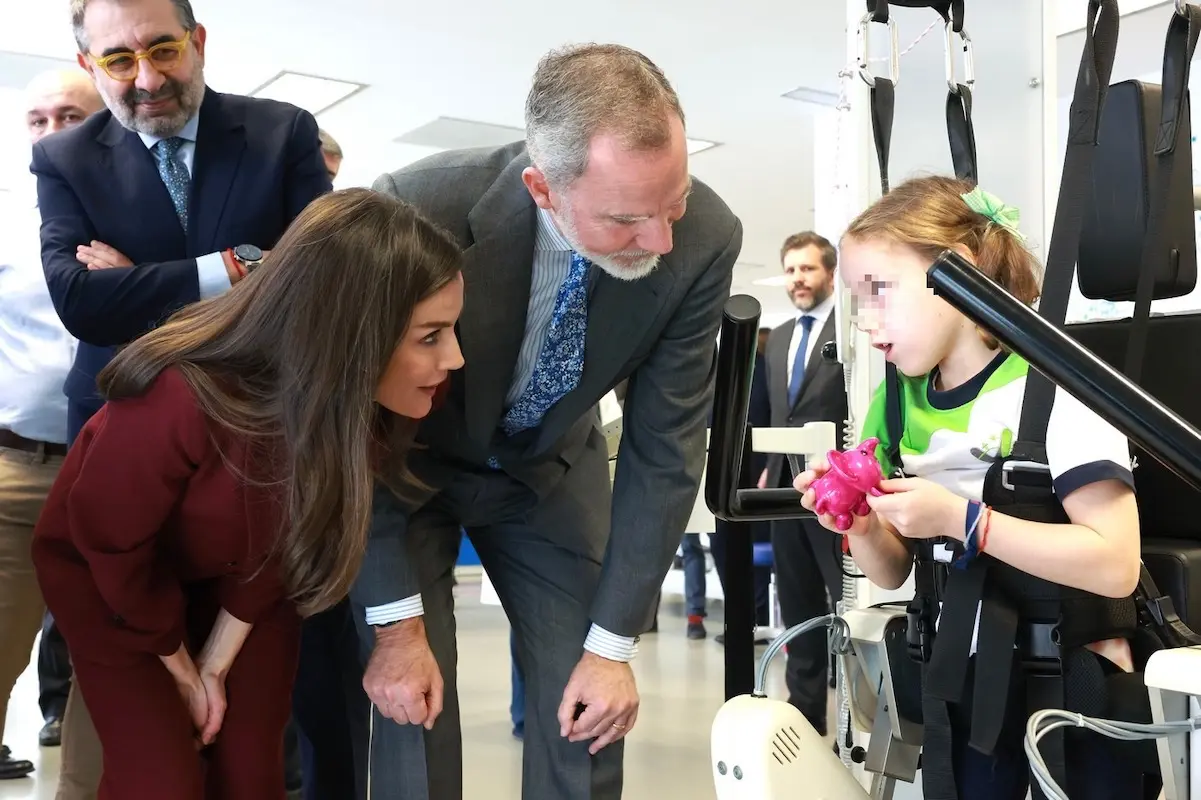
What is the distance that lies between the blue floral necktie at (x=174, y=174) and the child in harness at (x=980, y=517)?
1150 millimetres

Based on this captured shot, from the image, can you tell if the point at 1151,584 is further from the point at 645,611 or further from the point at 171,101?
the point at 171,101

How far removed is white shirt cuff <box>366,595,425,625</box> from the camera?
1.61 meters

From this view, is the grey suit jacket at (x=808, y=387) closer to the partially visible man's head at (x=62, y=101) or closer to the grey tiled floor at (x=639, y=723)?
the grey tiled floor at (x=639, y=723)

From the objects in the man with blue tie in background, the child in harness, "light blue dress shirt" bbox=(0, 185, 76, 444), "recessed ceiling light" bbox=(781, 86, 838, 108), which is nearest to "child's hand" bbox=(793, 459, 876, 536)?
the child in harness

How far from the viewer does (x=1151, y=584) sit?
4.12 feet

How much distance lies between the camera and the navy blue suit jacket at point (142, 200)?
1.84 meters

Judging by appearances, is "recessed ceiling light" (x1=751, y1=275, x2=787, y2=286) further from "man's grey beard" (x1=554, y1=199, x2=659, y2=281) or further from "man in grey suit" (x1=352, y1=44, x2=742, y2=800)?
"man's grey beard" (x1=554, y1=199, x2=659, y2=281)

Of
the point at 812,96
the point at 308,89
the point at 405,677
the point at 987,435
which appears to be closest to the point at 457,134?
the point at 308,89

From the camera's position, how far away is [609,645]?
1639 mm

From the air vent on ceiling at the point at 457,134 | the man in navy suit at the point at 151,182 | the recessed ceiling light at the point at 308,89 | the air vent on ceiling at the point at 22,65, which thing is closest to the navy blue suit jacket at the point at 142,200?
the man in navy suit at the point at 151,182

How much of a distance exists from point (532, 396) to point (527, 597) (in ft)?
1.05

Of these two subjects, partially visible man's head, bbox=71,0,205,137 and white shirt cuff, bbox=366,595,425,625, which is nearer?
white shirt cuff, bbox=366,595,425,625

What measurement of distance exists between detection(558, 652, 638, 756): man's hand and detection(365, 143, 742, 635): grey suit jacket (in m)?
0.06

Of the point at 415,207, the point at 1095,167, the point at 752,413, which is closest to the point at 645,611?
the point at 415,207
